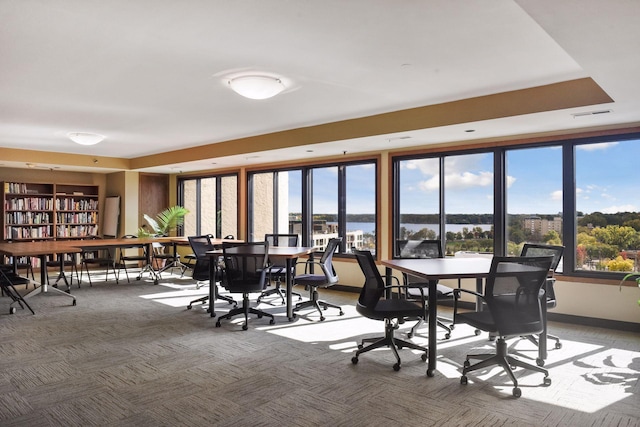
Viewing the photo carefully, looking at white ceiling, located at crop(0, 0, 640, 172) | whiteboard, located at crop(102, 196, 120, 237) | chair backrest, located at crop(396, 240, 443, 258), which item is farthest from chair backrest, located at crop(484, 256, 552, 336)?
whiteboard, located at crop(102, 196, 120, 237)

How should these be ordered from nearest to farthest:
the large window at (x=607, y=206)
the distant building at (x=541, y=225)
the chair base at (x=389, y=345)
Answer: the chair base at (x=389, y=345), the large window at (x=607, y=206), the distant building at (x=541, y=225)

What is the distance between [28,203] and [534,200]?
10166 millimetres

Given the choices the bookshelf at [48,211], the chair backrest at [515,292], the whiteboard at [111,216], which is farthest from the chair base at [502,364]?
the bookshelf at [48,211]

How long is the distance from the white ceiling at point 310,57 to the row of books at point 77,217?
4.99m

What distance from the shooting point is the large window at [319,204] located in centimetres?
793

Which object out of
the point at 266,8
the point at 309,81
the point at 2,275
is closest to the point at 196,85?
the point at 309,81

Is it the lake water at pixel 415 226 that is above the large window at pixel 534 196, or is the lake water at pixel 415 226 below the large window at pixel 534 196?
below

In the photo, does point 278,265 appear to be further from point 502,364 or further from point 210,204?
point 210,204

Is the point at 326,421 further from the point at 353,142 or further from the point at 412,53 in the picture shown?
the point at 353,142

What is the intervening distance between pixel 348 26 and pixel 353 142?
11.5ft

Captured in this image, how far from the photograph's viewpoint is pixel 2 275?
19.1ft

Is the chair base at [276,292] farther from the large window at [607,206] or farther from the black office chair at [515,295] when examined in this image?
the large window at [607,206]

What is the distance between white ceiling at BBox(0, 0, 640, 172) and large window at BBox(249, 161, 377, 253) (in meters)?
1.79

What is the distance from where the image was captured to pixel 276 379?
3.65 meters
